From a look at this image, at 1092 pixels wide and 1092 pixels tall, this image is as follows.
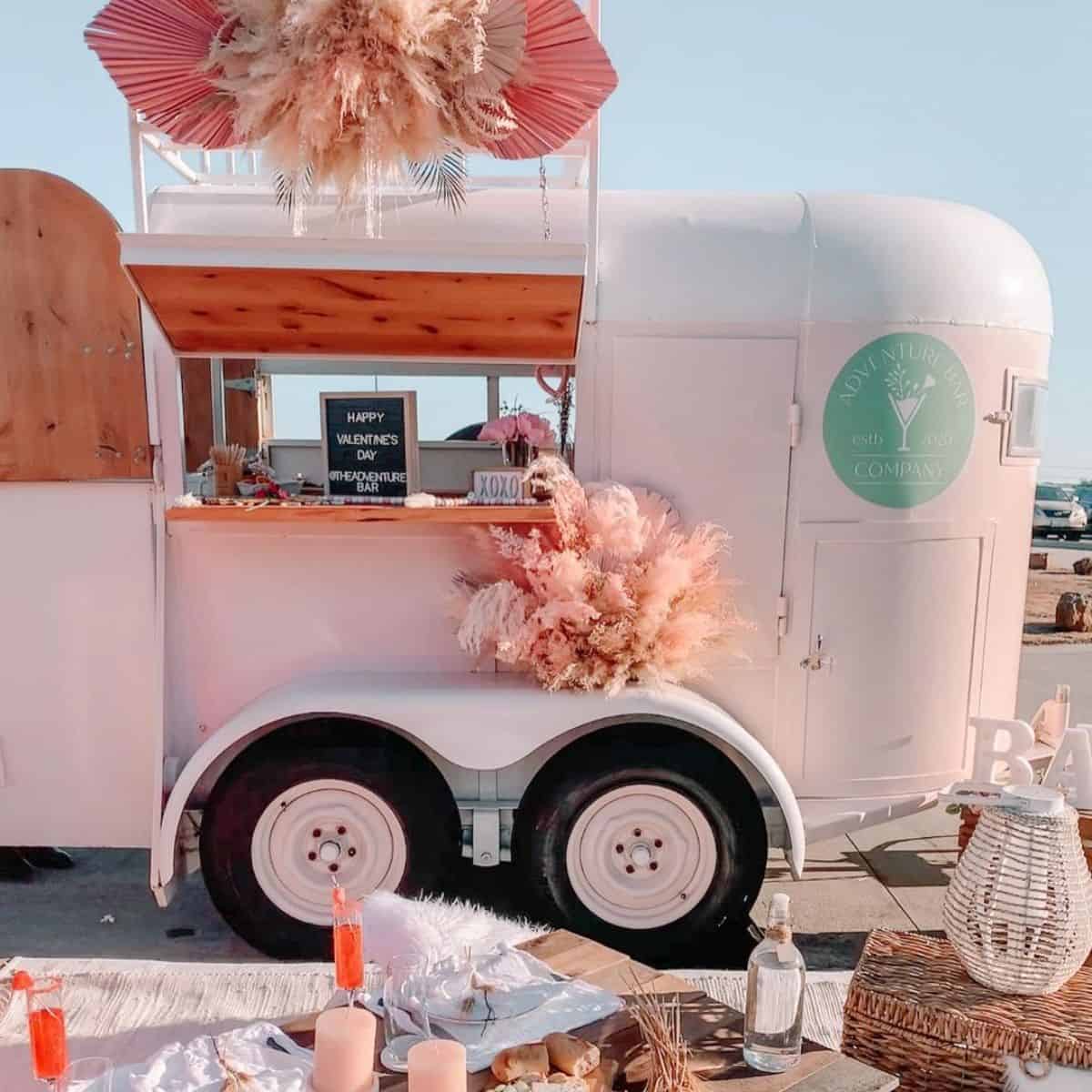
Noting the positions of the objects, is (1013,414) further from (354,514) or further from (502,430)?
(354,514)

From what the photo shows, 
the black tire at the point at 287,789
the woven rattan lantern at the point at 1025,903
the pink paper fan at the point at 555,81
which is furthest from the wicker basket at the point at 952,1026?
the pink paper fan at the point at 555,81

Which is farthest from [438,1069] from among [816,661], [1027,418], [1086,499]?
[1086,499]

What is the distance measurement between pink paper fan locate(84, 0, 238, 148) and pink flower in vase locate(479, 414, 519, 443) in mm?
1336

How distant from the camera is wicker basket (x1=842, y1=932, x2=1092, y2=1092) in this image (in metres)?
2.02

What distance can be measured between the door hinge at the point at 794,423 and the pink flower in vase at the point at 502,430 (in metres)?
1.00

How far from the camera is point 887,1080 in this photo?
186 centimetres

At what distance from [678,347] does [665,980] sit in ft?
6.68

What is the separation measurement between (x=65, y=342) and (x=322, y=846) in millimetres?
1937

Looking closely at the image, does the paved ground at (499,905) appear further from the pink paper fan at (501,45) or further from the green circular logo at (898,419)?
the pink paper fan at (501,45)

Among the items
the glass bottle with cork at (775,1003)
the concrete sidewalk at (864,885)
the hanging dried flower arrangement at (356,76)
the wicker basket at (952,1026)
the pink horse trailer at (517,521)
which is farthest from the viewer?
the concrete sidewalk at (864,885)

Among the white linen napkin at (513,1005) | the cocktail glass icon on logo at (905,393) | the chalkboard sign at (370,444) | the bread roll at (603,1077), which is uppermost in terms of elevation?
the cocktail glass icon on logo at (905,393)

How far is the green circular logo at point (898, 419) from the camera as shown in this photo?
324 centimetres

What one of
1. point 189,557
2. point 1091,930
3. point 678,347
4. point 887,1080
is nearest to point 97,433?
point 189,557

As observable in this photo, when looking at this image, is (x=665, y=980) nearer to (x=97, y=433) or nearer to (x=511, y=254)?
(x=511, y=254)
